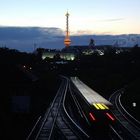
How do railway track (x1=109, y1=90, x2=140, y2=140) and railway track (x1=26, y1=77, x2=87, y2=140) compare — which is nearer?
railway track (x1=26, y1=77, x2=87, y2=140)

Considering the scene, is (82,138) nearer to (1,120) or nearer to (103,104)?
(103,104)

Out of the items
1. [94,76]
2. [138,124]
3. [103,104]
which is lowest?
[94,76]

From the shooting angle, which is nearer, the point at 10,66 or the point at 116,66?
the point at 10,66

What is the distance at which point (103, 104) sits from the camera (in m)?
31.0

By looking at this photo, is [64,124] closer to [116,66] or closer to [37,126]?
[37,126]

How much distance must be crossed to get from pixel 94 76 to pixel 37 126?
91.5m

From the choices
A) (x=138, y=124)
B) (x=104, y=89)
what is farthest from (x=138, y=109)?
(x=104, y=89)

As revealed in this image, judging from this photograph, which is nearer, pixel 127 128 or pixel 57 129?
pixel 57 129

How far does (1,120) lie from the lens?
31.1 m

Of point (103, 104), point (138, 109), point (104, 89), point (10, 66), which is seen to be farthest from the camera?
point (104, 89)

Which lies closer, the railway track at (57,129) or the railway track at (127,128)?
the railway track at (57,129)

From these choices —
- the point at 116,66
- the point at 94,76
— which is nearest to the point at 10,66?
the point at 94,76

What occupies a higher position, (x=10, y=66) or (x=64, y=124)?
(x=10, y=66)

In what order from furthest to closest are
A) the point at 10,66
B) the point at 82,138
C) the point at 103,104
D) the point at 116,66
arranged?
the point at 116,66
the point at 10,66
the point at 103,104
the point at 82,138
